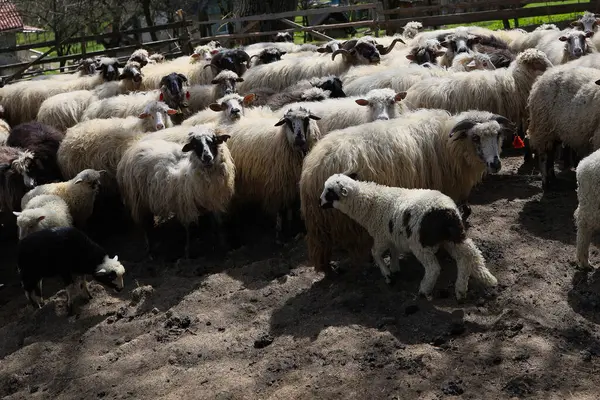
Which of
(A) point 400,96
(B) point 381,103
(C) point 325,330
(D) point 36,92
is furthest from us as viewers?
(D) point 36,92

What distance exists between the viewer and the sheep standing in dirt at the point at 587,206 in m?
5.45

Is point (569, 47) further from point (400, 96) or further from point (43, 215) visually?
point (43, 215)

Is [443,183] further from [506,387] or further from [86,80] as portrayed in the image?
[86,80]

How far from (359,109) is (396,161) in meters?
1.52

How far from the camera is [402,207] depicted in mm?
5582

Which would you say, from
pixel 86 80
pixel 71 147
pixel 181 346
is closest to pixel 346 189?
pixel 181 346

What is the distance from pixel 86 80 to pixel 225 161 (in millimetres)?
5928

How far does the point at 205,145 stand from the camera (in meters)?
7.32

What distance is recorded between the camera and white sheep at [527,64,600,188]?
23.3ft

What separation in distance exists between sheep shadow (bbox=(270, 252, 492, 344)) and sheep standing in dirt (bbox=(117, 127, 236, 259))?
189 centimetres

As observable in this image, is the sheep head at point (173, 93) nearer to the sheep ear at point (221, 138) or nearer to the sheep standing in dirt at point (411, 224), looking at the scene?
the sheep ear at point (221, 138)

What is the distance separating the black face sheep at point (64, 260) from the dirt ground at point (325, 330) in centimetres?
33

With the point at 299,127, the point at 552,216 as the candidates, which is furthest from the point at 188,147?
the point at 552,216

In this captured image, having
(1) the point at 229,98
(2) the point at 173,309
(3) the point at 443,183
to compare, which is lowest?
(2) the point at 173,309
